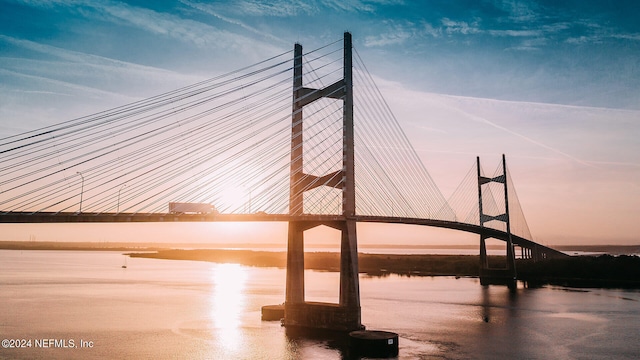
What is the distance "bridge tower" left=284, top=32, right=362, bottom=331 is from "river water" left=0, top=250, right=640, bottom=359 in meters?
2.88

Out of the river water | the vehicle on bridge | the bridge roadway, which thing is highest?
the vehicle on bridge

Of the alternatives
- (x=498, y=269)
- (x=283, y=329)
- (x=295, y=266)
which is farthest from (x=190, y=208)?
(x=498, y=269)

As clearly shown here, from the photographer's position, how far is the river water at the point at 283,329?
30797 mm

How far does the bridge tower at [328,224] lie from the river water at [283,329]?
113 inches

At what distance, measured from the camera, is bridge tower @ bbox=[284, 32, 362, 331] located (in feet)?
112

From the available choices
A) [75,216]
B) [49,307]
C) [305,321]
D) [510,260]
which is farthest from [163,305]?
[510,260]

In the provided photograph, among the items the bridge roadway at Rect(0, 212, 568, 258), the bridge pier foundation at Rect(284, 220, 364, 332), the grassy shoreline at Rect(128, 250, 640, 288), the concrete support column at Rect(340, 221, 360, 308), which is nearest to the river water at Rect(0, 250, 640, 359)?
the bridge pier foundation at Rect(284, 220, 364, 332)

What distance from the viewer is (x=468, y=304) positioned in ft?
187

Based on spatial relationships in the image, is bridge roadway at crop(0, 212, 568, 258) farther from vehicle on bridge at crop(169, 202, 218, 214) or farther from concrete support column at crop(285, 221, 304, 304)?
concrete support column at crop(285, 221, 304, 304)

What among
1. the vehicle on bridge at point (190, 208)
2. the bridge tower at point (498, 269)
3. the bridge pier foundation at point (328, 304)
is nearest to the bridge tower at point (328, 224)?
the bridge pier foundation at point (328, 304)

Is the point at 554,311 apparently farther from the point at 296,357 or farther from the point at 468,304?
the point at 296,357

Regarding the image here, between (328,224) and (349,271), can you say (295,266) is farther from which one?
(349,271)

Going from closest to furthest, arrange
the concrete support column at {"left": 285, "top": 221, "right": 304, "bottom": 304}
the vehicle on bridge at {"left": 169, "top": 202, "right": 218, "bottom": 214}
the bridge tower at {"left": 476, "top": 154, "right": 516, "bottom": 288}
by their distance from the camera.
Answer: the vehicle on bridge at {"left": 169, "top": 202, "right": 218, "bottom": 214} < the concrete support column at {"left": 285, "top": 221, "right": 304, "bottom": 304} < the bridge tower at {"left": 476, "top": 154, "right": 516, "bottom": 288}

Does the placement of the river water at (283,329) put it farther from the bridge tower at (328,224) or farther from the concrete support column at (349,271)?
the concrete support column at (349,271)
